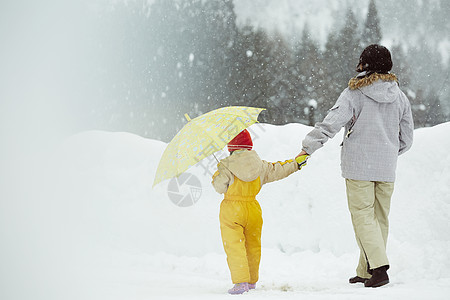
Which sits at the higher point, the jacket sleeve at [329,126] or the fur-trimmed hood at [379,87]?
the fur-trimmed hood at [379,87]

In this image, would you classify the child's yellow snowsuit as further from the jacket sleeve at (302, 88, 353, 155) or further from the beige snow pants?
the beige snow pants

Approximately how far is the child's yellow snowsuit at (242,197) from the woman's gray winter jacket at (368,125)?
0.31 m

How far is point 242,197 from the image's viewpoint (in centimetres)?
252

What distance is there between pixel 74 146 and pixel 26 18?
1.83 m

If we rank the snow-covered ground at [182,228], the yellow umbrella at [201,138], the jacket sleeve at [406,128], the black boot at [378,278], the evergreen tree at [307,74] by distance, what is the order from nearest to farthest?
the yellow umbrella at [201,138] < the black boot at [378,278] < the jacket sleeve at [406,128] < the snow-covered ground at [182,228] < the evergreen tree at [307,74]

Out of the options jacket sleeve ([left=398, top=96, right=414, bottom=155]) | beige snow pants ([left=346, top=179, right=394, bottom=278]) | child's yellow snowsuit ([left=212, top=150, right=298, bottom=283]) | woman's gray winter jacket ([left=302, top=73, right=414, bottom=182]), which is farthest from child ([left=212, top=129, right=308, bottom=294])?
jacket sleeve ([left=398, top=96, right=414, bottom=155])

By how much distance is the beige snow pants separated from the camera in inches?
99.0

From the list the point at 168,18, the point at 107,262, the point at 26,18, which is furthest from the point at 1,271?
the point at 168,18

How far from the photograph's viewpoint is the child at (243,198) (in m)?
2.45

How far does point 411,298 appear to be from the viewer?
6.41 ft

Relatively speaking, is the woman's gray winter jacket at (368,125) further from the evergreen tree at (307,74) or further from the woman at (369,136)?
the evergreen tree at (307,74)

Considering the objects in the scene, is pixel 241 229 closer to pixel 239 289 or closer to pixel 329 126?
pixel 239 289

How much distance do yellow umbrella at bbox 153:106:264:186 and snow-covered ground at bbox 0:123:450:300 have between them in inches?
31.4

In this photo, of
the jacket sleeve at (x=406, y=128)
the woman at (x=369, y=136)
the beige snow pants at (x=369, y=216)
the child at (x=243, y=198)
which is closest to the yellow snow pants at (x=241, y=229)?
the child at (x=243, y=198)
